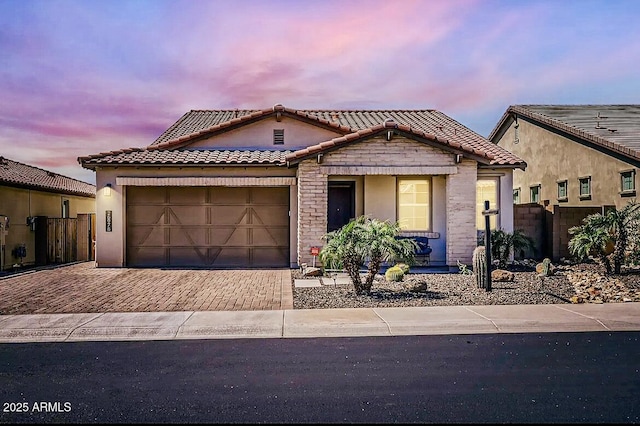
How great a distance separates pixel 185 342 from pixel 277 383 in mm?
2357

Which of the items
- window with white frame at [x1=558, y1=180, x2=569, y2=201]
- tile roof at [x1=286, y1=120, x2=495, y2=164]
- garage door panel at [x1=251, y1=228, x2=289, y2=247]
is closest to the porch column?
tile roof at [x1=286, y1=120, x2=495, y2=164]

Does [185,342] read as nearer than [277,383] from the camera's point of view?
No

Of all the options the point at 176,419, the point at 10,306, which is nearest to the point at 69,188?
the point at 10,306

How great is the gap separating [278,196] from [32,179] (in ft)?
34.1

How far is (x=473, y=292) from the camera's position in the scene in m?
10.8

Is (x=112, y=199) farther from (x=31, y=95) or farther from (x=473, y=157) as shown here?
(x=473, y=157)

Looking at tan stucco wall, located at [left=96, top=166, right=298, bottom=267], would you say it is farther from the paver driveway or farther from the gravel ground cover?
the gravel ground cover

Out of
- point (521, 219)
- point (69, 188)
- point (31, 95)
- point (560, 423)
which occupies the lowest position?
point (560, 423)

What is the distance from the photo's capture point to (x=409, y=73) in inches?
629

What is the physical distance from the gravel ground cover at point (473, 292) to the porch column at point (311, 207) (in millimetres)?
2431

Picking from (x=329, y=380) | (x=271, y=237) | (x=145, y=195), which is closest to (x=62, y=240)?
(x=145, y=195)

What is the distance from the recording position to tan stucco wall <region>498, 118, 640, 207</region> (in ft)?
60.3

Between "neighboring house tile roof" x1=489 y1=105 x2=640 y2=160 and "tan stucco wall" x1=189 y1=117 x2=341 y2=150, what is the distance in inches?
386

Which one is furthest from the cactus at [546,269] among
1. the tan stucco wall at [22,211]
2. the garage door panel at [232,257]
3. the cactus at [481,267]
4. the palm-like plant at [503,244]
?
the tan stucco wall at [22,211]
